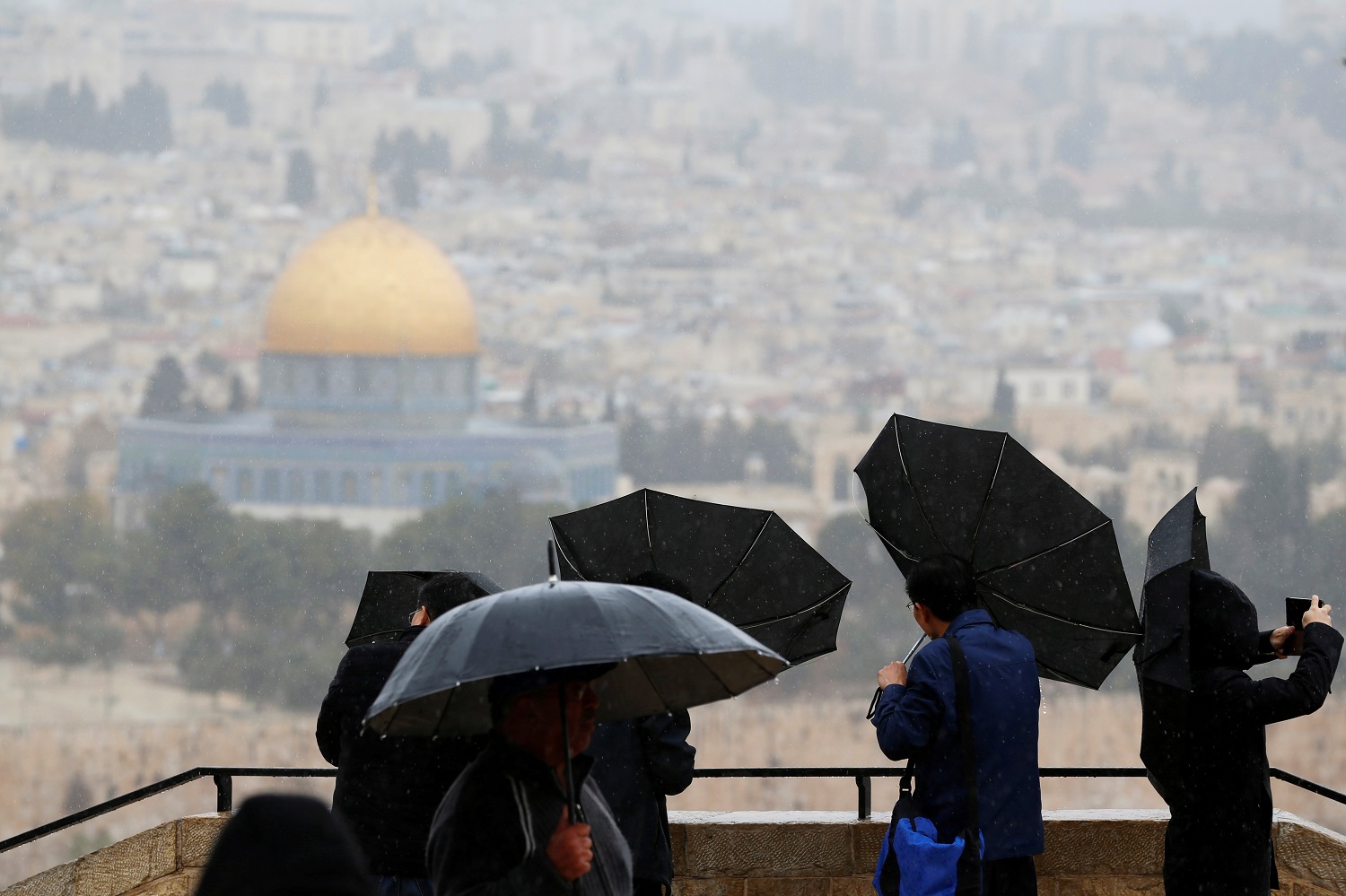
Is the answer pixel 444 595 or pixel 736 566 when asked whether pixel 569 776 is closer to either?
pixel 444 595

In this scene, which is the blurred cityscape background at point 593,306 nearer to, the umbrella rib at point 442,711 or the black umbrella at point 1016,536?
the black umbrella at point 1016,536

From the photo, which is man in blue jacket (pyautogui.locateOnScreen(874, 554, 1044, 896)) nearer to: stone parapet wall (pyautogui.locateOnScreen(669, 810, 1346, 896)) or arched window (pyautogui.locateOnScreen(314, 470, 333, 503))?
stone parapet wall (pyautogui.locateOnScreen(669, 810, 1346, 896))

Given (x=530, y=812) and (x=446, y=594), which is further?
(x=446, y=594)

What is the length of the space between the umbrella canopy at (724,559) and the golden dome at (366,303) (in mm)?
51161

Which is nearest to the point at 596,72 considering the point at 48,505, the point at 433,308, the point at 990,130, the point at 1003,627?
the point at 990,130

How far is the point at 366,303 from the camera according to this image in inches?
2106

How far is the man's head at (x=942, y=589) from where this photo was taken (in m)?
2.59

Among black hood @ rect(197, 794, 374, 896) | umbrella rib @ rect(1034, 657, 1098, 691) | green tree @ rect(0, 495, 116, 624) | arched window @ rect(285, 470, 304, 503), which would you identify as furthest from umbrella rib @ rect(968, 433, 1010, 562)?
arched window @ rect(285, 470, 304, 503)

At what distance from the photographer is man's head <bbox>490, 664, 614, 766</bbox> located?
1.84m

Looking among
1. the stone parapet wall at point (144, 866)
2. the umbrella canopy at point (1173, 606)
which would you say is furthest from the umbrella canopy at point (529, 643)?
the stone parapet wall at point (144, 866)

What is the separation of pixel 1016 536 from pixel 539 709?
3.89ft

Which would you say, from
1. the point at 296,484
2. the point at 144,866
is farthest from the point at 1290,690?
the point at 296,484

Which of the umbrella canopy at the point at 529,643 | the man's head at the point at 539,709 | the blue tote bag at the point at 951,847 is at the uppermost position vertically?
the umbrella canopy at the point at 529,643

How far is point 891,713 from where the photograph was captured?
2.51m
